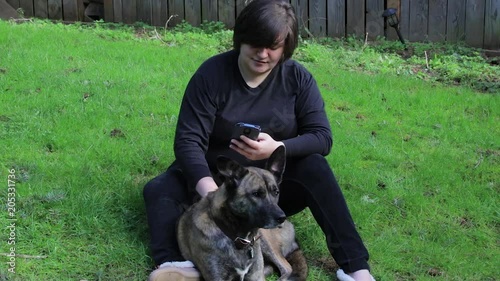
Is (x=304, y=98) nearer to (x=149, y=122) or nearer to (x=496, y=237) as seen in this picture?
(x=496, y=237)

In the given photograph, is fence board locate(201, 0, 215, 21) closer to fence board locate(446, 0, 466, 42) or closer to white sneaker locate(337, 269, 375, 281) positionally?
fence board locate(446, 0, 466, 42)

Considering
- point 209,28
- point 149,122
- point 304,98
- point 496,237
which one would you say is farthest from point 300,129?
point 209,28

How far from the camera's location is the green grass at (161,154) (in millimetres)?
3895

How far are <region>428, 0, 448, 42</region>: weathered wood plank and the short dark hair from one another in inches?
238

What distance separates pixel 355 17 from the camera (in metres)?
9.26

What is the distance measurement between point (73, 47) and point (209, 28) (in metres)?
2.41

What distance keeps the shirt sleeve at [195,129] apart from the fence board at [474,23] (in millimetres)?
6348

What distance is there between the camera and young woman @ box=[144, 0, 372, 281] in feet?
11.5

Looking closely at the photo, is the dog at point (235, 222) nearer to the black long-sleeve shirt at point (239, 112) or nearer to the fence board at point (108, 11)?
the black long-sleeve shirt at point (239, 112)

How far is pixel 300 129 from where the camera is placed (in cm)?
384

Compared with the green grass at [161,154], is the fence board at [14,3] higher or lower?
higher

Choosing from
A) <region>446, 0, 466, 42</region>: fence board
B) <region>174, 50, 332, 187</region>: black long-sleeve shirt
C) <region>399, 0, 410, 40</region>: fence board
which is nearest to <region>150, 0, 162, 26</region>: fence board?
<region>399, 0, 410, 40</region>: fence board

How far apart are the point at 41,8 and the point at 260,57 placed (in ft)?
24.1

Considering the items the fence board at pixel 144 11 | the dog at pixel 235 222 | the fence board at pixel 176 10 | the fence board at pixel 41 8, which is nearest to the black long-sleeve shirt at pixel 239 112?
the dog at pixel 235 222
